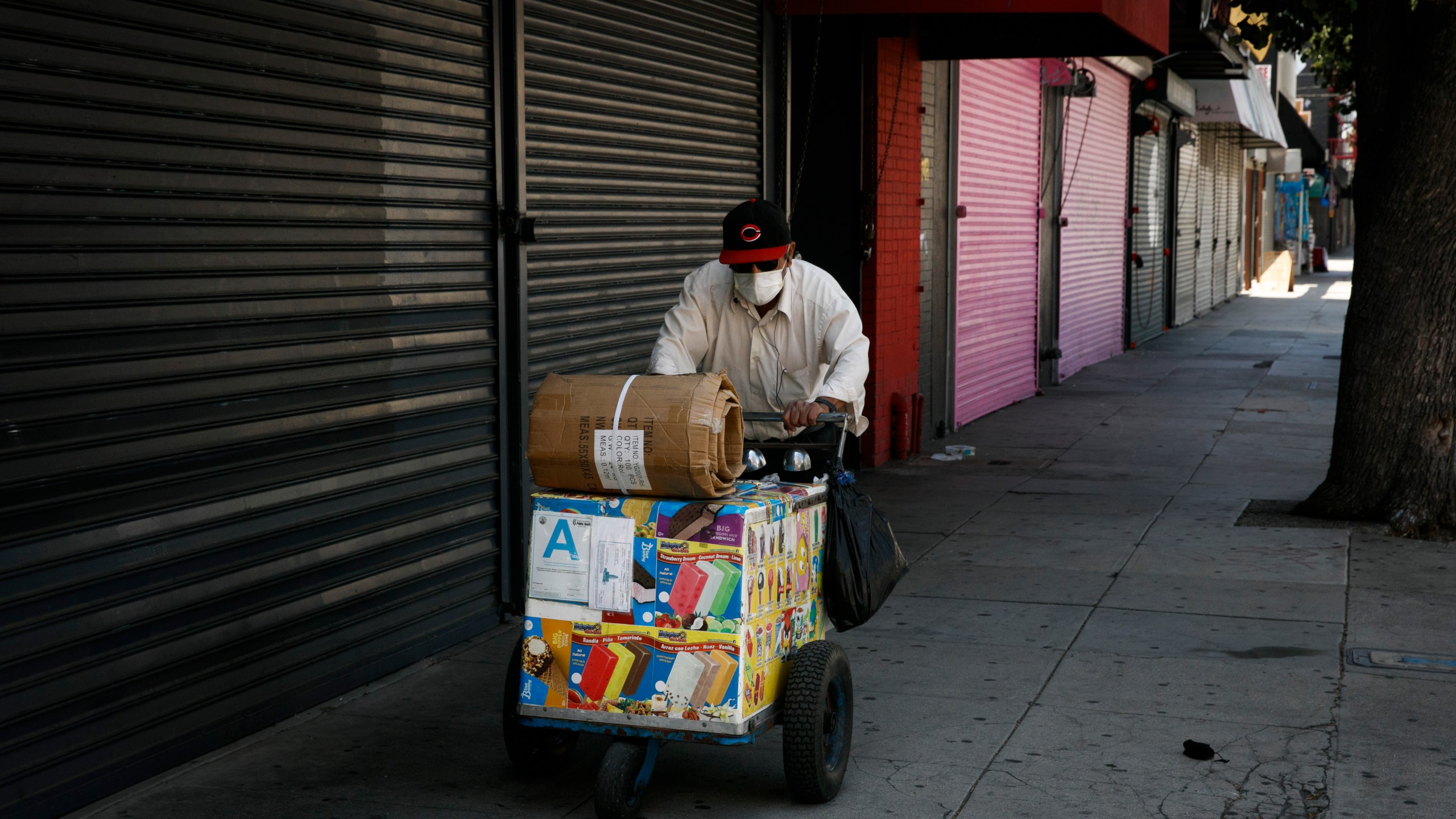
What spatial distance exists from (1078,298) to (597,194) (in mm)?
12433

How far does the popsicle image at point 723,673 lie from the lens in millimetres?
4105

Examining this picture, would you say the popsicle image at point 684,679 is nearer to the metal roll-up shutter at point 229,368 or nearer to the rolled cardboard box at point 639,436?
the rolled cardboard box at point 639,436

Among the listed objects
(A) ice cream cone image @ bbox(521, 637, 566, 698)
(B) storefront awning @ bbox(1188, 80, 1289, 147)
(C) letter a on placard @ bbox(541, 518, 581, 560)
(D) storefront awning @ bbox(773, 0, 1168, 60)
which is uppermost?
(B) storefront awning @ bbox(1188, 80, 1289, 147)

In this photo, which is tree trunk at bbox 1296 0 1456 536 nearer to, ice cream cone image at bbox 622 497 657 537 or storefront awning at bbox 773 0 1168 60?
storefront awning at bbox 773 0 1168 60

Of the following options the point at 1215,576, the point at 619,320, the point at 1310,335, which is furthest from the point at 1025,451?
the point at 1310,335

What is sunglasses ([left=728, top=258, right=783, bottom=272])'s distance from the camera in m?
4.82

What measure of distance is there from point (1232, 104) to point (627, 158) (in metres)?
20.3

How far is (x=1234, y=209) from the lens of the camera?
37.5m

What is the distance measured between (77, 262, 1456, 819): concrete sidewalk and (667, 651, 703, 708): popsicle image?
528 mm

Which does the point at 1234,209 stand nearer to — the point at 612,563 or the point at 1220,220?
the point at 1220,220

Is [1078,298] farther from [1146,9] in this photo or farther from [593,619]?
[593,619]

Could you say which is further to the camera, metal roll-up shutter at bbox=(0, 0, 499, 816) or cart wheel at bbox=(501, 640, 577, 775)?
cart wheel at bbox=(501, 640, 577, 775)

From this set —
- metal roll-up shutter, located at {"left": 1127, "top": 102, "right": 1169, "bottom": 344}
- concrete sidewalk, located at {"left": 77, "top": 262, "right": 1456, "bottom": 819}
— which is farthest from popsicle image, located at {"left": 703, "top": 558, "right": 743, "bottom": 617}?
metal roll-up shutter, located at {"left": 1127, "top": 102, "right": 1169, "bottom": 344}


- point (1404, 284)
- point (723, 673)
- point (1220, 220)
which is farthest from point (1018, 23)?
point (1220, 220)
